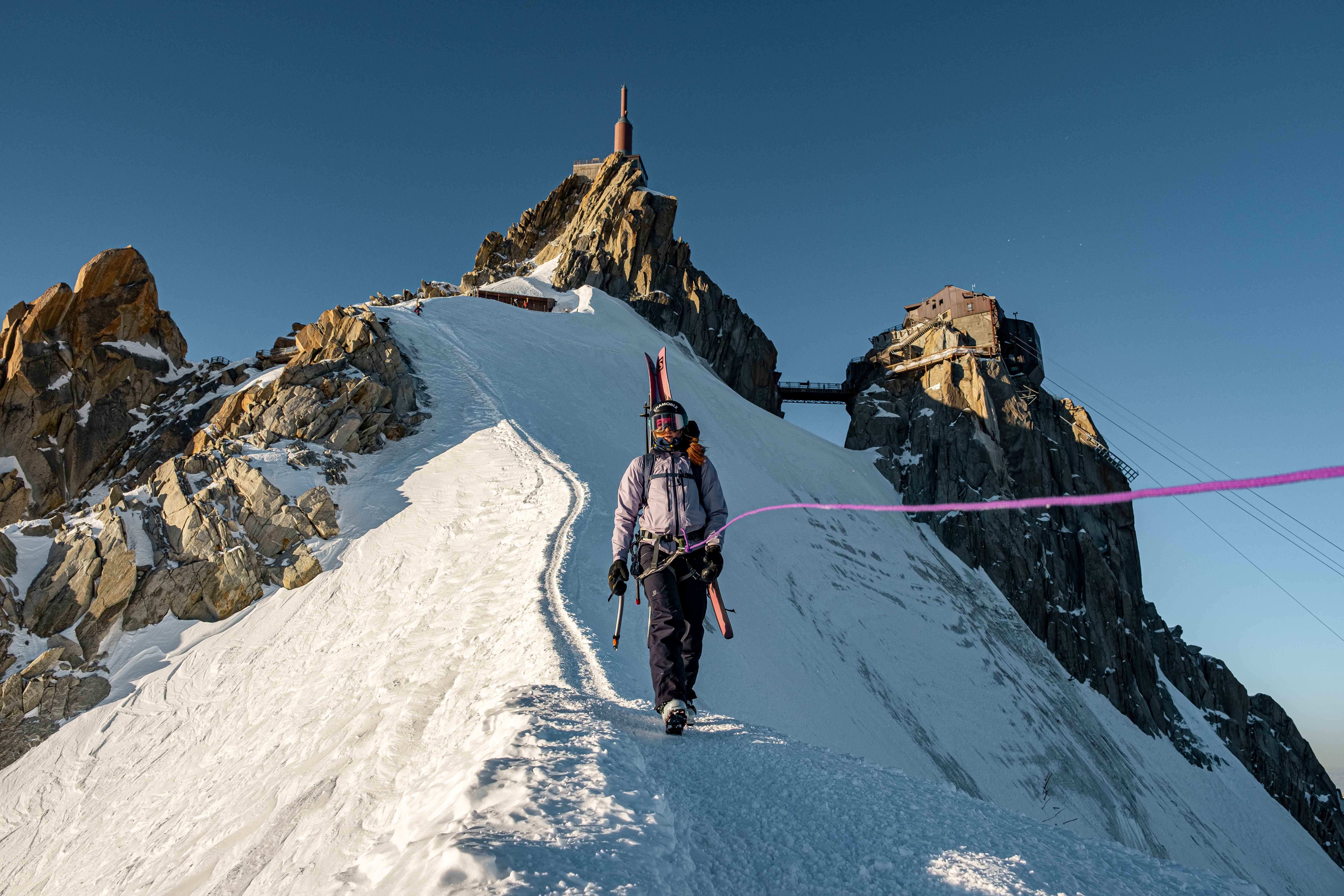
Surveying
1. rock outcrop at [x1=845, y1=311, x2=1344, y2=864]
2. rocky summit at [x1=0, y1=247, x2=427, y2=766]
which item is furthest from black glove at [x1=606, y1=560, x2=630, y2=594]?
rock outcrop at [x1=845, y1=311, x2=1344, y2=864]

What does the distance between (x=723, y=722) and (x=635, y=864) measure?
10.2 ft

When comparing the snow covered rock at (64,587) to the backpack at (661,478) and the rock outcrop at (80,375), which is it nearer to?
the backpack at (661,478)

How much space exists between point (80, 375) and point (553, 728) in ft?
135

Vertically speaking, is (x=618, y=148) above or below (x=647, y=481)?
above

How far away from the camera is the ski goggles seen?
616cm

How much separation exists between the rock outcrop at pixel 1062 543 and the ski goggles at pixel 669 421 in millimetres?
35470

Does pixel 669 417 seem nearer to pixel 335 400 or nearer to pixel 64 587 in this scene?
pixel 335 400

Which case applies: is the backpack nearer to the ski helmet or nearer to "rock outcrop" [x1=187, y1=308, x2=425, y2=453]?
the ski helmet

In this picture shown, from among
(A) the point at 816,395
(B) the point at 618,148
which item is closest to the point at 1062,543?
(A) the point at 816,395

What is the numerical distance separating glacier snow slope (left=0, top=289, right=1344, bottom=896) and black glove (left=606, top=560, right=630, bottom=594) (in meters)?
1.00

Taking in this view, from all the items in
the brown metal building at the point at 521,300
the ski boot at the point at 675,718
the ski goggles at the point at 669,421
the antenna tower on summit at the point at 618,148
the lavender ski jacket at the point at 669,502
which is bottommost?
the ski boot at the point at 675,718

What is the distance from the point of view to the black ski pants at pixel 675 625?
5461mm

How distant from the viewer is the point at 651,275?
5347cm

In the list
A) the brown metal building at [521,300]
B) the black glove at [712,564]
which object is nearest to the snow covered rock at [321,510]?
the black glove at [712,564]
